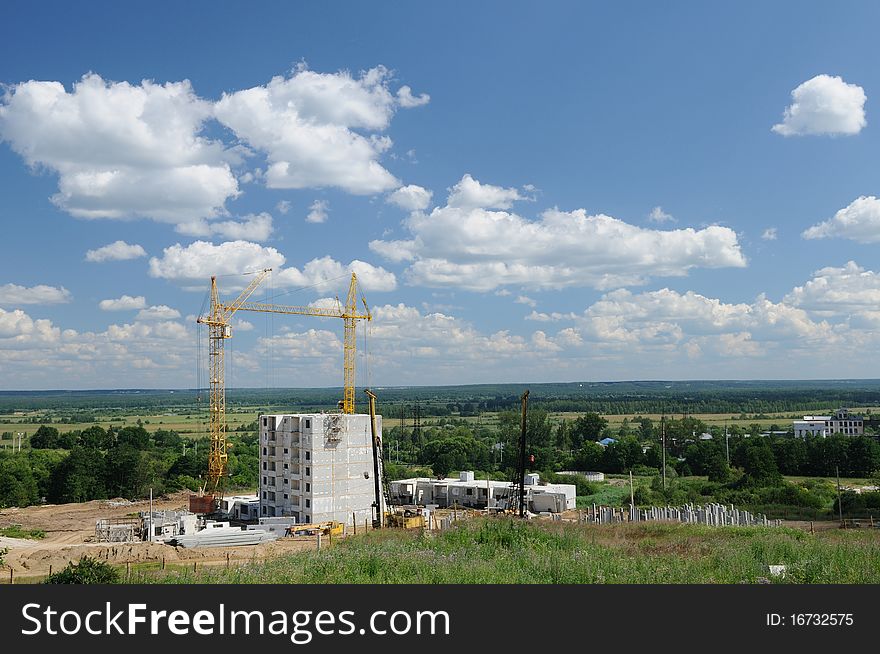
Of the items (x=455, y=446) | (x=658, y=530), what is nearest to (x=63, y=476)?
(x=455, y=446)

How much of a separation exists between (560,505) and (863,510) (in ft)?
53.3

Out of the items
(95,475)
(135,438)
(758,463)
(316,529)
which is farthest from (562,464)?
(135,438)

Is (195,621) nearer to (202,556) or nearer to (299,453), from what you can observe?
(202,556)

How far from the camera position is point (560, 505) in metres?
45.1

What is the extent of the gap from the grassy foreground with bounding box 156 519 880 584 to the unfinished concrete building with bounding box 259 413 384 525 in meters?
14.2

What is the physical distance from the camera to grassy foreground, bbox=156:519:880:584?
16.3 metres

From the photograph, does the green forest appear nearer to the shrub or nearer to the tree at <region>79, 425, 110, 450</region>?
the tree at <region>79, 425, 110, 450</region>

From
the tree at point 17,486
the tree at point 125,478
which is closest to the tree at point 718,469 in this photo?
the tree at point 125,478

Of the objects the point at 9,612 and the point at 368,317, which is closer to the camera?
the point at 9,612

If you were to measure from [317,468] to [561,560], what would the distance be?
23588mm

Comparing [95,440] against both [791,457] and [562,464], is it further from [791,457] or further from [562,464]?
[791,457]

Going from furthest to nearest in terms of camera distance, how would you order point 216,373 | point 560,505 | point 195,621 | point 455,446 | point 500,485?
point 455,446, point 216,373, point 500,485, point 560,505, point 195,621

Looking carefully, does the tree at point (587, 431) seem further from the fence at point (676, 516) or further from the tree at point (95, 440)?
the fence at point (676, 516)

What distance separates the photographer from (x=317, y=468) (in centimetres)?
3953
